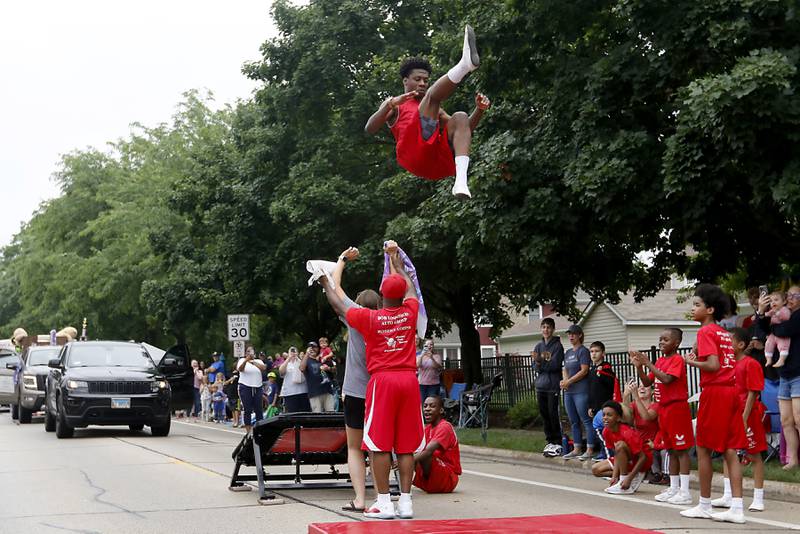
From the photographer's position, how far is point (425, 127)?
23.2ft

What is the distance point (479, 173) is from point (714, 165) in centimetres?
398

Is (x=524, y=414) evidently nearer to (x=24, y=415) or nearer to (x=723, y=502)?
(x=723, y=502)

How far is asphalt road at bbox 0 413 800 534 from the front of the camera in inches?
363

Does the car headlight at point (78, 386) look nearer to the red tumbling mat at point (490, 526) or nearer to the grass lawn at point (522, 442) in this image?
the grass lawn at point (522, 442)

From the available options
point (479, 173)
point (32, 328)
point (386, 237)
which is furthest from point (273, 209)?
point (32, 328)

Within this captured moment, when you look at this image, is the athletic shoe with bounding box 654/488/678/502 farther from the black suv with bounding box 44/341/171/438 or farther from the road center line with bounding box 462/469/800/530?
the black suv with bounding box 44/341/171/438

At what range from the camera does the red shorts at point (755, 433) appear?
9.71m

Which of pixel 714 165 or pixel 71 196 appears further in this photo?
pixel 71 196

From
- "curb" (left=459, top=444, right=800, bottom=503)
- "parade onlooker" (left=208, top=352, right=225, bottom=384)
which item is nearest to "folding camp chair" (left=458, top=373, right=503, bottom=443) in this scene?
"curb" (left=459, top=444, right=800, bottom=503)

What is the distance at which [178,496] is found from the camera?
1124 centimetres

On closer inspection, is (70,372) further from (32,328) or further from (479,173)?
(32,328)

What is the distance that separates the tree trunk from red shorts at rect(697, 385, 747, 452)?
16843 mm

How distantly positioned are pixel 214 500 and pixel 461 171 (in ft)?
17.4

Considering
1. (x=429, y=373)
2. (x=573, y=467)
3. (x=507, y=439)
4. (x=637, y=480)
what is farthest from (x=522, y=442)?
(x=637, y=480)
